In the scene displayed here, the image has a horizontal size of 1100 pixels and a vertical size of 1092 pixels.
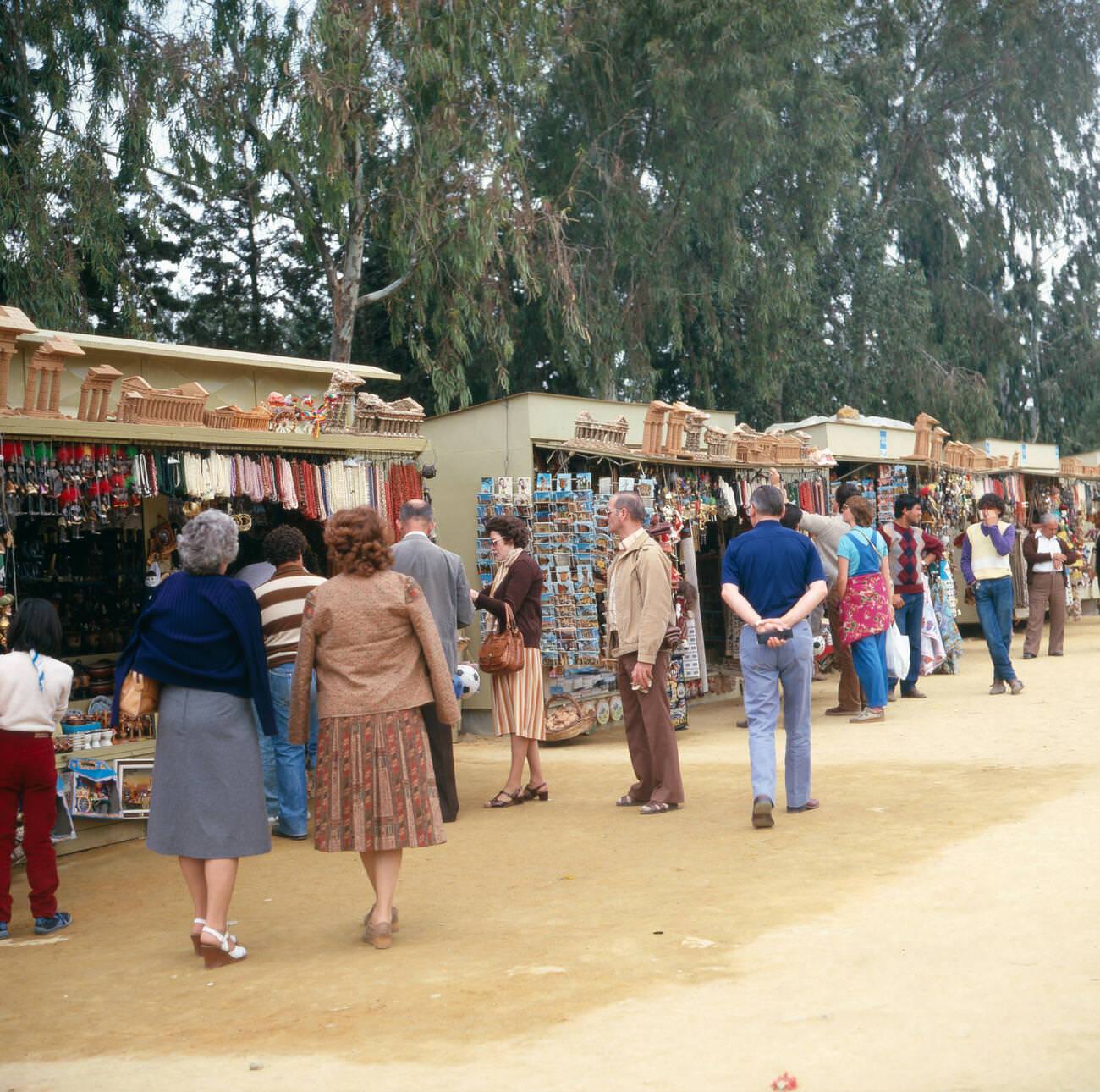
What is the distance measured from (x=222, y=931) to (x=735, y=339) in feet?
66.0

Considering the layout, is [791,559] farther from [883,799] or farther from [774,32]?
[774,32]

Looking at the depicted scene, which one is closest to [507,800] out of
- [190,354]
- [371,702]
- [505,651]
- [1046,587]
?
[505,651]

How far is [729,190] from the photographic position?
70.1 feet

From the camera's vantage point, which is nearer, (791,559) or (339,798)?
(339,798)

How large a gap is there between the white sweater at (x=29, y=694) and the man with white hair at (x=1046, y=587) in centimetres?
1163

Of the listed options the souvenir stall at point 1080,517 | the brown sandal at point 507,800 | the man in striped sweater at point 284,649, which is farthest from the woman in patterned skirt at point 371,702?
the souvenir stall at point 1080,517

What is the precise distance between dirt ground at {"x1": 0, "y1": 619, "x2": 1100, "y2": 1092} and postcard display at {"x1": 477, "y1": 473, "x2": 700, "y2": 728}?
246 centimetres

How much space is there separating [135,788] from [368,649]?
9.53 ft

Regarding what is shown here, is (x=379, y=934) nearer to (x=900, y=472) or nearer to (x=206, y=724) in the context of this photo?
(x=206, y=724)

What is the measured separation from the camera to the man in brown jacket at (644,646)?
6.57 metres

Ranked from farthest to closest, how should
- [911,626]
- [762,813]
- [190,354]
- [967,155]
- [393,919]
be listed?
[967,155] < [911,626] < [190,354] < [762,813] < [393,919]

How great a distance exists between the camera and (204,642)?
14.8ft

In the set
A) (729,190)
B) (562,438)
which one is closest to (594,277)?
(729,190)

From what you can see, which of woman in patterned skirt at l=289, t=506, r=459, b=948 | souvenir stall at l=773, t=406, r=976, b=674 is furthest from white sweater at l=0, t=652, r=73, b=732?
souvenir stall at l=773, t=406, r=976, b=674
